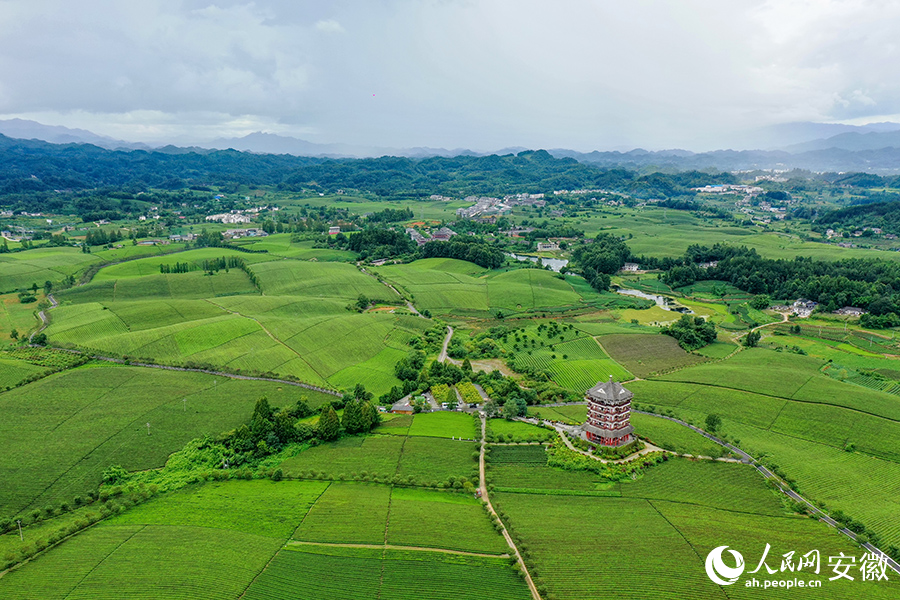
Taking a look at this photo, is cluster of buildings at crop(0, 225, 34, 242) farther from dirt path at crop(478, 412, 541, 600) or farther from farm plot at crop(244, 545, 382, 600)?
farm plot at crop(244, 545, 382, 600)

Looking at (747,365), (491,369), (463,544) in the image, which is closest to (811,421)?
(747,365)

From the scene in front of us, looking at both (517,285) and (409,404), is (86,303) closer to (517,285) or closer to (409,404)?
(409,404)

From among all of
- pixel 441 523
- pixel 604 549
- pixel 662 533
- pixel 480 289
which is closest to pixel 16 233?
pixel 480 289

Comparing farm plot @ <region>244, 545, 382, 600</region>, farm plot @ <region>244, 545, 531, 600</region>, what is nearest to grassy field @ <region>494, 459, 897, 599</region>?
farm plot @ <region>244, 545, 531, 600</region>

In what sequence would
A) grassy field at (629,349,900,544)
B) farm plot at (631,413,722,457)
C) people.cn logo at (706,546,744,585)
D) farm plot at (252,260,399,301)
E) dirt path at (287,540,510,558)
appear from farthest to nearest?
farm plot at (252,260,399,301), farm plot at (631,413,722,457), grassy field at (629,349,900,544), dirt path at (287,540,510,558), people.cn logo at (706,546,744,585)

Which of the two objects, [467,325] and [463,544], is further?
[467,325]

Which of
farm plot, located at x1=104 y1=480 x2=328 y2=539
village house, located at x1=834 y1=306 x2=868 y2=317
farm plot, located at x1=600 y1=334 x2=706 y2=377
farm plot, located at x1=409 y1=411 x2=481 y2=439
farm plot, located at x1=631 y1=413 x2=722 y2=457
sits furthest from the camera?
village house, located at x1=834 y1=306 x2=868 y2=317
